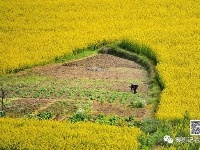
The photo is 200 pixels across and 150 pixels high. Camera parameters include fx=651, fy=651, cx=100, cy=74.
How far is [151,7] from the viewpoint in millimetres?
26125

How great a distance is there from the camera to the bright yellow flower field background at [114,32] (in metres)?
19.2

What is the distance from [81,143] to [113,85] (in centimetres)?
456

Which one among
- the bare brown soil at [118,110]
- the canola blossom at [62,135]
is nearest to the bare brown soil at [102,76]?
the bare brown soil at [118,110]

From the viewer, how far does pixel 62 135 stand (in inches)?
626

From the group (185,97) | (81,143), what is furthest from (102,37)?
(81,143)

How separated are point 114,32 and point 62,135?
333 inches

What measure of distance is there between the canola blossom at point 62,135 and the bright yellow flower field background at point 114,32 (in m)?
1.74

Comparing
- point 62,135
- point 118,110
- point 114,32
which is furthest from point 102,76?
point 62,135

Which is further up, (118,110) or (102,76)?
(102,76)

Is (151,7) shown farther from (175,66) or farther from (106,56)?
(175,66)

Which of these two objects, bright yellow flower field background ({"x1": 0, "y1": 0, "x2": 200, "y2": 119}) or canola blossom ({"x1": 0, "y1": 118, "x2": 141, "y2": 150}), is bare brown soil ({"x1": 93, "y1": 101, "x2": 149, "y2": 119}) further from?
canola blossom ({"x1": 0, "y1": 118, "x2": 141, "y2": 150})

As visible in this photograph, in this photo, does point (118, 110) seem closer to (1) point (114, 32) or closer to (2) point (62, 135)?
(2) point (62, 135)

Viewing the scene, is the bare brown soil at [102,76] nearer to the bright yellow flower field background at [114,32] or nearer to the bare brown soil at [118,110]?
the bare brown soil at [118,110]

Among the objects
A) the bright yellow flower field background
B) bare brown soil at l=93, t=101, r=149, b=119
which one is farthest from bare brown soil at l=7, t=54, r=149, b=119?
the bright yellow flower field background
